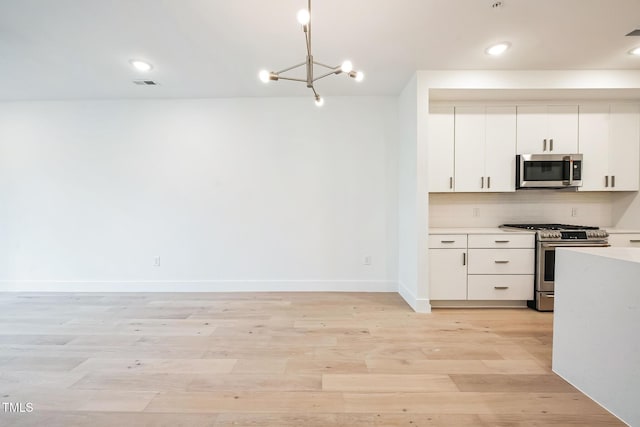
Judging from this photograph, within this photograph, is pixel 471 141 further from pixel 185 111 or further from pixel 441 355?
pixel 185 111

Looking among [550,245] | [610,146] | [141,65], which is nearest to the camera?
[141,65]

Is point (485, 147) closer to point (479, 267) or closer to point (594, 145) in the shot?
point (594, 145)

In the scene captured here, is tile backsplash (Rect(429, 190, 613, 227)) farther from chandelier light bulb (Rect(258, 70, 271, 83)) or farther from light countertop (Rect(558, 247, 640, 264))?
chandelier light bulb (Rect(258, 70, 271, 83))

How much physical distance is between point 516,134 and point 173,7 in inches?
145

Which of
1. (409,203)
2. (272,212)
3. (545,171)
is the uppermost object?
(545,171)

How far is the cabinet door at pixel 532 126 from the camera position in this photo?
3410 millimetres

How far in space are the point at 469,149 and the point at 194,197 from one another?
3.59 m

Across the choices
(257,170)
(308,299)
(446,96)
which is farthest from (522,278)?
(257,170)

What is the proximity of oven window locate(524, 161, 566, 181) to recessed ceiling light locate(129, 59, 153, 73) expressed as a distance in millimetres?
4297

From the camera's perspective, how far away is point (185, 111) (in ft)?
12.9

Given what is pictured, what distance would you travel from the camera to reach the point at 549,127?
3412 millimetres

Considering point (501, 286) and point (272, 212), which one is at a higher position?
point (272, 212)

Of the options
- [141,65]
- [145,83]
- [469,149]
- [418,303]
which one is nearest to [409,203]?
[469,149]

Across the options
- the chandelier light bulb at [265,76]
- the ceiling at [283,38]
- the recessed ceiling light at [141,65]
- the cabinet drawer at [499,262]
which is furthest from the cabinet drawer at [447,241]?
the recessed ceiling light at [141,65]
